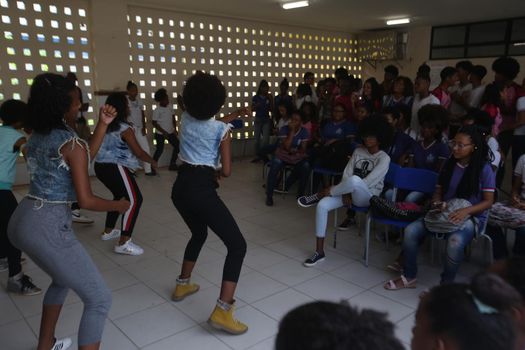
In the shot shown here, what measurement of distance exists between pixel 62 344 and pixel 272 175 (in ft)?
11.3

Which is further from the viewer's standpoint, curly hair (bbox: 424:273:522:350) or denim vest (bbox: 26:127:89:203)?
denim vest (bbox: 26:127:89:203)

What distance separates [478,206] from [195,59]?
615 centimetres

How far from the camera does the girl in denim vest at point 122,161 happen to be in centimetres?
342

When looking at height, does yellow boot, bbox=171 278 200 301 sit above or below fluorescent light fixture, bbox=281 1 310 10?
below

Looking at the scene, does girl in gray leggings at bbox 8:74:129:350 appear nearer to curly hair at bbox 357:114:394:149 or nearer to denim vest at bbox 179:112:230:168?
denim vest at bbox 179:112:230:168

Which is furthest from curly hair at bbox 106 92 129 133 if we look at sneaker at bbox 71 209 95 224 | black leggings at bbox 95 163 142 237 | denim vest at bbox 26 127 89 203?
denim vest at bbox 26 127 89 203

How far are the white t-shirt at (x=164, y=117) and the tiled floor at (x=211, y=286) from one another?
2.85 m

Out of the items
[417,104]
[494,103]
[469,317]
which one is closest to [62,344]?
[469,317]

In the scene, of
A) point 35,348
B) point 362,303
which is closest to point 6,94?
point 35,348

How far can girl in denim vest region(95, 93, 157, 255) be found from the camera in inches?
135

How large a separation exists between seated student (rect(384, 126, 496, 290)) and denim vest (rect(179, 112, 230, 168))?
5.20 ft

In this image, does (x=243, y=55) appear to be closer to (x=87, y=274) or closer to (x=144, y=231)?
(x=144, y=231)

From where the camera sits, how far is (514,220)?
117 inches

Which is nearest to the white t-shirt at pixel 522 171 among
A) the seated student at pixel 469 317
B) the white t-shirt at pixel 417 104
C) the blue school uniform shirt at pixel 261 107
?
the white t-shirt at pixel 417 104
